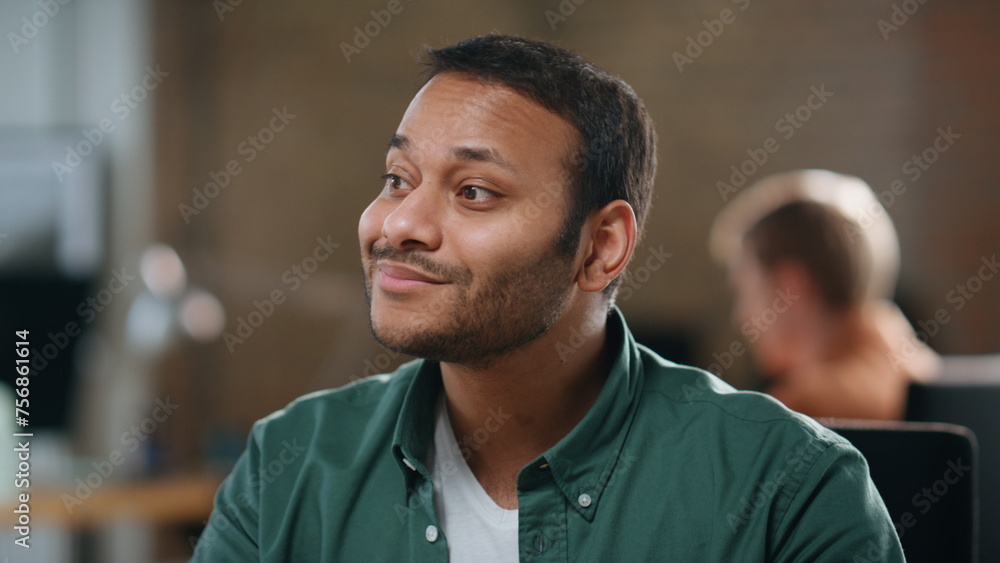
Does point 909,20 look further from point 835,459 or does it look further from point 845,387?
point 835,459

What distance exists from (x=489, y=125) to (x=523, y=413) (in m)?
0.43

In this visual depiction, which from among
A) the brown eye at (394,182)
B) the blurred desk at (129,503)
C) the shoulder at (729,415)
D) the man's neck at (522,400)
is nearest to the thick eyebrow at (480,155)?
the brown eye at (394,182)

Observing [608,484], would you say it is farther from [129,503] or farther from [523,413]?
[129,503]

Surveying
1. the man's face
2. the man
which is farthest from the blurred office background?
the man's face

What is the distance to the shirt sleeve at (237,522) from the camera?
153 cm

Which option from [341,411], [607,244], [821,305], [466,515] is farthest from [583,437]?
[821,305]

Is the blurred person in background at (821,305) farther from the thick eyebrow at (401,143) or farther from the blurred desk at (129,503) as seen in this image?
the blurred desk at (129,503)

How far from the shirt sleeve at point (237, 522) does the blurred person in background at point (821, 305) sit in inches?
57.7

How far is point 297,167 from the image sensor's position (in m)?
5.07

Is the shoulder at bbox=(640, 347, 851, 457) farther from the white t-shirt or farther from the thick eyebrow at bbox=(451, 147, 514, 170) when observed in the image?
the thick eyebrow at bbox=(451, 147, 514, 170)

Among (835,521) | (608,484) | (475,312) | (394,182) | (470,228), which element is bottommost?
(835,521)

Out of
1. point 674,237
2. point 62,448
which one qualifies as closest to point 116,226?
point 62,448

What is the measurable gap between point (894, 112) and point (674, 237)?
1.08m

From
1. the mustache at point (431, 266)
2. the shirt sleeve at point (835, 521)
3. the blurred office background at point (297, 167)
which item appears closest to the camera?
the shirt sleeve at point (835, 521)
